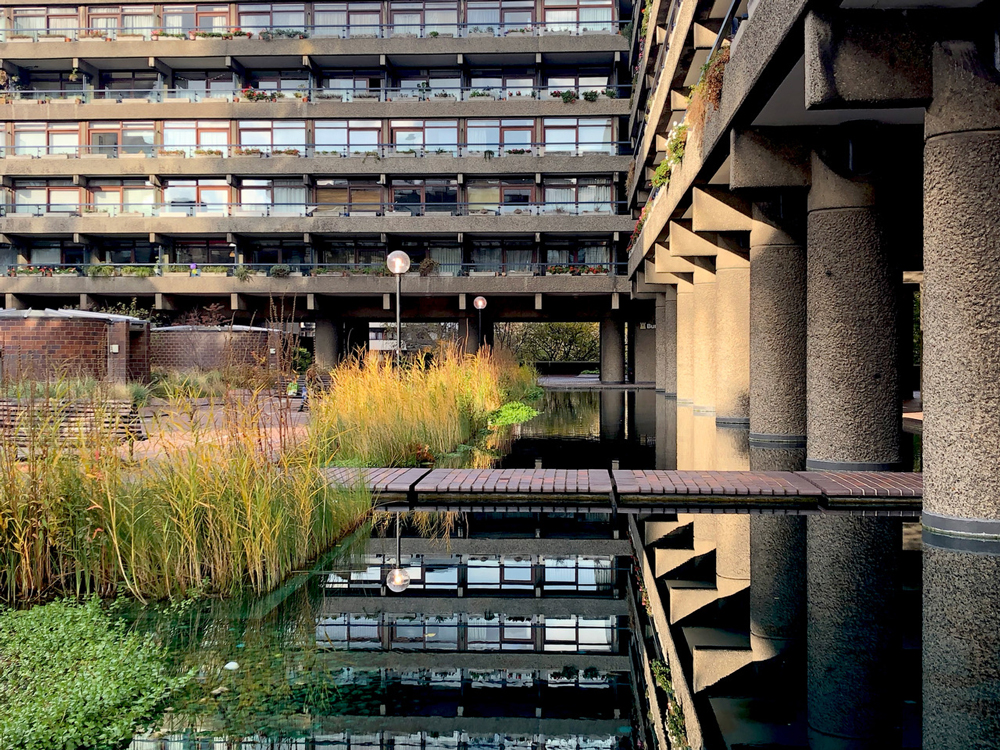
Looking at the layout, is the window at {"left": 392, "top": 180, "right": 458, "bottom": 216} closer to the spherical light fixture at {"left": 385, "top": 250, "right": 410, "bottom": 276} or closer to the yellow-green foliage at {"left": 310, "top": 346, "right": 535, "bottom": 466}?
the spherical light fixture at {"left": 385, "top": 250, "right": 410, "bottom": 276}

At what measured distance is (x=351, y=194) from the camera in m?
42.4

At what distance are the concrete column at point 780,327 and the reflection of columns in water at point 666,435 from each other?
4.54 feet

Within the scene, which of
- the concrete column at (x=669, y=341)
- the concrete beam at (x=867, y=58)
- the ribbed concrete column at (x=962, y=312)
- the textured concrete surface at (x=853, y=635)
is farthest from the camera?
the concrete column at (x=669, y=341)

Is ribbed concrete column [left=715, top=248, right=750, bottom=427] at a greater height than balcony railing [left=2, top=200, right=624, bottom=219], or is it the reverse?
balcony railing [left=2, top=200, right=624, bottom=219]

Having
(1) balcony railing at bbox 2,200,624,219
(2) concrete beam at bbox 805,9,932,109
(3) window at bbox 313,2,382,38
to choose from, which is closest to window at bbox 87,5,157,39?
(3) window at bbox 313,2,382,38

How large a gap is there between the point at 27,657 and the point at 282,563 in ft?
6.55

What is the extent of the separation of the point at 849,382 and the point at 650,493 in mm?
3160

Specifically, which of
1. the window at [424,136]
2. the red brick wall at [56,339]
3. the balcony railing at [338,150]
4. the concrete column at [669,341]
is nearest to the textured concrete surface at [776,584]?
the red brick wall at [56,339]

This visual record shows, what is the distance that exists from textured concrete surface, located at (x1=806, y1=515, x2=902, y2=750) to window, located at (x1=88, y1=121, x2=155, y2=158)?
134ft

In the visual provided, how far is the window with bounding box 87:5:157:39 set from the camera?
42469 mm

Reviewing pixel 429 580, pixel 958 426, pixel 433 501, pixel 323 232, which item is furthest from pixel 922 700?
pixel 323 232

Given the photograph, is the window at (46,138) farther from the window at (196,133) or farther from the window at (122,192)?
the window at (196,133)

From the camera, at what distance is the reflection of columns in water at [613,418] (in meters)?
16.6

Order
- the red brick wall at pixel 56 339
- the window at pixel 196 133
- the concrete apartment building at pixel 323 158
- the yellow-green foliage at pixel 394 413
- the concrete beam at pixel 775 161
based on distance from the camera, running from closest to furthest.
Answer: the yellow-green foliage at pixel 394 413
the concrete beam at pixel 775 161
the red brick wall at pixel 56 339
the concrete apartment building at pixel 323 158
the window at pixel 196 133
